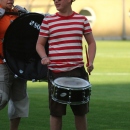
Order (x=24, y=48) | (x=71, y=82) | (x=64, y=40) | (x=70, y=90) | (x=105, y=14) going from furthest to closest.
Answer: (x=105, y=14), (x=24, y=48), (x=64, y=40), (x=71, y=82), (x=70, y=90)

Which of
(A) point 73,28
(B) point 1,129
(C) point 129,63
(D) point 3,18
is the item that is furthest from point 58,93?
(C) point 129,63

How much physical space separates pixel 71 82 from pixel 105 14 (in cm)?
4004

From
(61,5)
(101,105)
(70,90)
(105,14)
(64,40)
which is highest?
(61,5)

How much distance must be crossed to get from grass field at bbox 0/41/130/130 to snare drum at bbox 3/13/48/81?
5.32 feet

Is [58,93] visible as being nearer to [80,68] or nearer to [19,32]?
[80,68]

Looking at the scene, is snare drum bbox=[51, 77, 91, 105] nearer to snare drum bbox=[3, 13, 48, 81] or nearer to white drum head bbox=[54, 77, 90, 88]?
white drum head bbox=[54, 77, 90, 88]

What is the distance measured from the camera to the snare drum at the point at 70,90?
25.4 feet

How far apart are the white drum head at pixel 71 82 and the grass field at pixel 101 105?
293 cm

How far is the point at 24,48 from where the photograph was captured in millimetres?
9484

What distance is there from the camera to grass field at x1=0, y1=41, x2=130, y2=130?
1109 cm

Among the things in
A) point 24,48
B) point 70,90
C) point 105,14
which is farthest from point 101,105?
point 105,14

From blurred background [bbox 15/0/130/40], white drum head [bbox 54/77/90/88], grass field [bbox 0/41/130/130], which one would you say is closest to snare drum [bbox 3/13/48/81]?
white drum head [bbox 54/77/90/88]

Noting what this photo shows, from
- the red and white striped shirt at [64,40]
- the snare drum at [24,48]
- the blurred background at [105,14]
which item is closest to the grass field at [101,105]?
the snare drum at [24,48]

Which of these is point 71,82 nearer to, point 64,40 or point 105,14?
point 64,40
